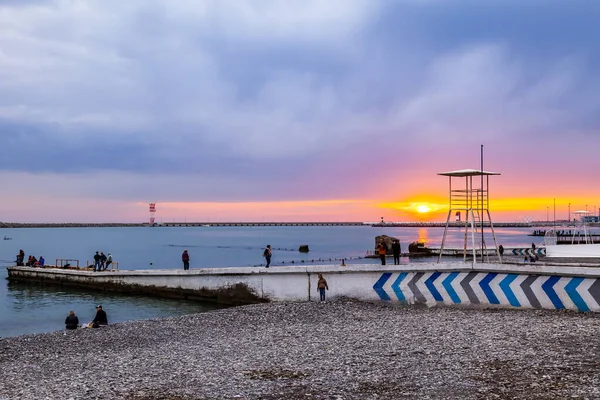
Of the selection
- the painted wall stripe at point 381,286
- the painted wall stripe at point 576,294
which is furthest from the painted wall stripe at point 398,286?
the painted wall stripe at point 576,294

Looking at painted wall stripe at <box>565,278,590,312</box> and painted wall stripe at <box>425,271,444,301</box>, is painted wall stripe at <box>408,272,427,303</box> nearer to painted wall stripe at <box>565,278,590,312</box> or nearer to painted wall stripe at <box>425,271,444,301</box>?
painted wall stripe at <box>425,271,444,301</box>

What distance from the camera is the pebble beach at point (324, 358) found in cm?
1089

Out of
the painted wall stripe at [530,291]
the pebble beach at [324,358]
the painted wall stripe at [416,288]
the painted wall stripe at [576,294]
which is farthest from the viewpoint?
the painted wall stripe at [416,288]

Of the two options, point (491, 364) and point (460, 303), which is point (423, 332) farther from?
point (460, 303)

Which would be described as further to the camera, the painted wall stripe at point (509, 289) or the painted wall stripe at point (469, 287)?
the painted wall stripe at point (469, 287)

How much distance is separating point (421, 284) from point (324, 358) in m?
10.5

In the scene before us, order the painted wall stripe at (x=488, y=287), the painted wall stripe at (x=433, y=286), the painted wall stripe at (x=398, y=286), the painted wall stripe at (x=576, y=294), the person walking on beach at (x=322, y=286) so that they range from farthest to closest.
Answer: the person walking on beach at (x=322, y=286), the painted wall stripe at (x=398, y=286), the painted wall stripe at (x=433, y=286), the painted wall stripe at (x=488, y=287), the painted wall stripe at (x=576, y=294)

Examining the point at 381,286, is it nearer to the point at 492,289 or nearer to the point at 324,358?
the point at 492,289

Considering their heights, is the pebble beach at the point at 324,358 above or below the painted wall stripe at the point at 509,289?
below

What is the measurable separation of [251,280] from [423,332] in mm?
Answer: 14456

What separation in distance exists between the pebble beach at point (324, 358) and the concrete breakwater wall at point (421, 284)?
1.01 meters

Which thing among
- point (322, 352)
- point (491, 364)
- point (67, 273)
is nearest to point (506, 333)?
point (491, 364)

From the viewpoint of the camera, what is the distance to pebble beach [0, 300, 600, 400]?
35.7 feet

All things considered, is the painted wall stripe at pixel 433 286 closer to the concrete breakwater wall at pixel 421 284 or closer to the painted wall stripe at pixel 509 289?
the concrete breakwater wall at pixel 421 284
